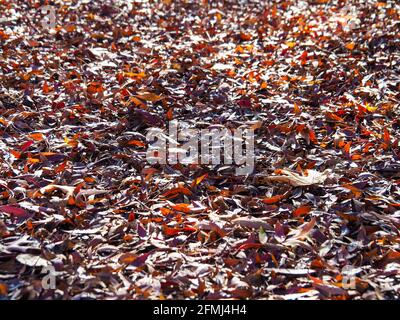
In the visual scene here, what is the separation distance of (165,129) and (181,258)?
1.39 meters

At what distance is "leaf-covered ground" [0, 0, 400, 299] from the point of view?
2.42 m

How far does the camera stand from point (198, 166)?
3.23m

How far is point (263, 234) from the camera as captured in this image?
8.68ft

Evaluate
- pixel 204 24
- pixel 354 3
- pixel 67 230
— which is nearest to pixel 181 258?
pixel 67 230

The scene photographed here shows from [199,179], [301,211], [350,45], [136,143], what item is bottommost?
[301,211]

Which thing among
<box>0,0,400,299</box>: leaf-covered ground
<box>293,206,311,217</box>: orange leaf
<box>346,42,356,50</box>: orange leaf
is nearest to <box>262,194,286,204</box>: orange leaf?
<box>0,0,400,299</box>: leaf-covered ground

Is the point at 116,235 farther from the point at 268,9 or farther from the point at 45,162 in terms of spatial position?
the point at 268,9

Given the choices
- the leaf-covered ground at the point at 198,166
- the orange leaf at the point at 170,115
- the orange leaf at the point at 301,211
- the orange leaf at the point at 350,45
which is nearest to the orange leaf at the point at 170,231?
the leaf-covered ground at the point at 198,166

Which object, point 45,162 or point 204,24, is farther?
point 204,24

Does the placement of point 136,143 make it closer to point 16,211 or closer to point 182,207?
point 182,207

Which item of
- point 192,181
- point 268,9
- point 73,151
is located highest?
point 268,9

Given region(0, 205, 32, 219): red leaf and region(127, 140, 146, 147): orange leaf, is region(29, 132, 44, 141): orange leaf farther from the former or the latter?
region(0, 205, 32, 219): red leaf

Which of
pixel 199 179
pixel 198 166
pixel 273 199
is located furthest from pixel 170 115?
pixel 273 199

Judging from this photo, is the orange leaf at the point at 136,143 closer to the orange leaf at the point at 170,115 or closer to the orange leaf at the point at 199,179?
the orange leaf at the point at 170,115
